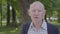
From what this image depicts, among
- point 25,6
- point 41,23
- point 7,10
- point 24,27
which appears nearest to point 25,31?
point 24,27

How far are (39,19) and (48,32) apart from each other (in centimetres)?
27

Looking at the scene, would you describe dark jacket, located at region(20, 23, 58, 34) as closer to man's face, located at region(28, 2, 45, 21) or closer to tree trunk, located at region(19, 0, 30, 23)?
man's face, located at region(28, 2, 45, 21)

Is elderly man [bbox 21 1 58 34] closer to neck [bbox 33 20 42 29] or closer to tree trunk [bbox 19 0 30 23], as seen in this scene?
neck [bbox 33 20 42 29]

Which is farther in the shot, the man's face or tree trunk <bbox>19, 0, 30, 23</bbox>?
tree trunk <bbox>19, 0, 30, 23</bbox>

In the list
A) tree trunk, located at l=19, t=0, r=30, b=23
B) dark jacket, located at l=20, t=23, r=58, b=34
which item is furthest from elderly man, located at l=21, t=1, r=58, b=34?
tree trunk, located at l=19, t=0, r=30, b=23

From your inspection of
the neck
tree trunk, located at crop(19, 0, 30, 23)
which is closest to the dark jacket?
the neck

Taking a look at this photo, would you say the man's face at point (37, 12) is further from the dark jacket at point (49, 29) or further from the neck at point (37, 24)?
the dark jacket at point (49, 29)

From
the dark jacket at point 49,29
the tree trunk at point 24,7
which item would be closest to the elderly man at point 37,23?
the dark jacket at point 49,29

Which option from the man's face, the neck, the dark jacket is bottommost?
the dark jacket

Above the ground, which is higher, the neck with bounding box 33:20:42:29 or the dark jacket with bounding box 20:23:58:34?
the neck with bounding box 33:20:42:29

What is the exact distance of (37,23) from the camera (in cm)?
337

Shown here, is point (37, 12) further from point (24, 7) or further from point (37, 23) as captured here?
point (24, 7)

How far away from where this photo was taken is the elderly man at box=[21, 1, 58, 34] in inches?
131

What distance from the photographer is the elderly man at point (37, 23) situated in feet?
10.9
